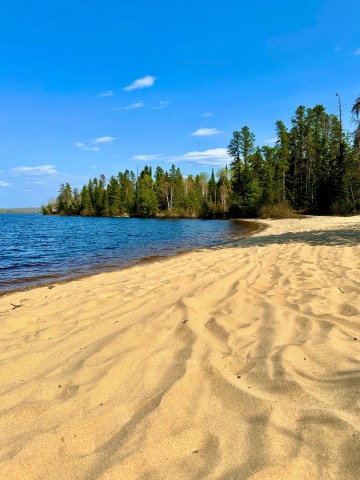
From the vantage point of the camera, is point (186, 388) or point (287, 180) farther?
point (287, 180)

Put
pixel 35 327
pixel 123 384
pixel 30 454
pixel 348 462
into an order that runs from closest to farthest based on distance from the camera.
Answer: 1. pixel 348 462
2. pixel 30 454
3. pixel 123 384
4. pixel 35 327

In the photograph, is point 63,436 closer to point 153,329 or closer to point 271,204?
point 153,329

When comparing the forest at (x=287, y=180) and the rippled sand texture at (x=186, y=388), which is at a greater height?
the forest at (x=287, y=180)

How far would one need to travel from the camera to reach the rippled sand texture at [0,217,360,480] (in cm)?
164

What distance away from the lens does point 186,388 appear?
235 cm

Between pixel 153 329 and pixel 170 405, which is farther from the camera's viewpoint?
pixel 153 329

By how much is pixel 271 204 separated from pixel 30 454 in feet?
149

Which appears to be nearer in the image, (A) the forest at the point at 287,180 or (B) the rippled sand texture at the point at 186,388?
(B) the rippled sand texture at the point at 186,388

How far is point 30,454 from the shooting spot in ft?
5.78

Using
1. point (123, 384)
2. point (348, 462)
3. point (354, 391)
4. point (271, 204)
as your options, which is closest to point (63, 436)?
point (123, 384)

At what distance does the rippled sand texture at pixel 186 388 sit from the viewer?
1640 mm

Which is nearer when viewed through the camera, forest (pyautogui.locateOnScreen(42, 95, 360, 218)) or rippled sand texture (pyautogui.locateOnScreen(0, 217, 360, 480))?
rippled sand texture (pyautogui.locateOnScreen(0, 217, 360, 480))

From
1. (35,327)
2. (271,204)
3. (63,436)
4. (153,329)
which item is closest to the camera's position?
(63,436)

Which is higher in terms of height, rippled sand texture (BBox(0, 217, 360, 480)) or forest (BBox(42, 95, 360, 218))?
forest (BBox(42, 95, 360, 218))
